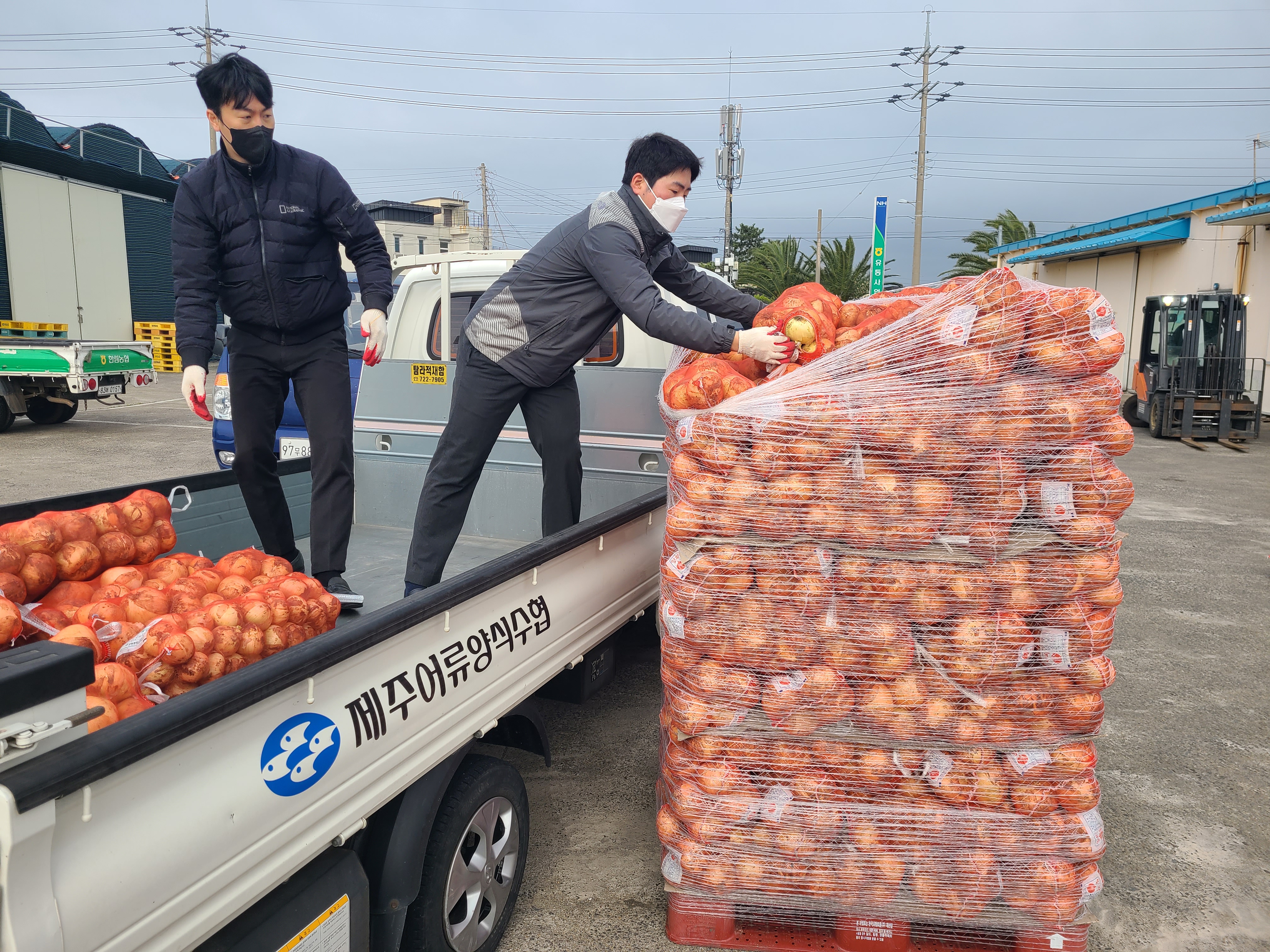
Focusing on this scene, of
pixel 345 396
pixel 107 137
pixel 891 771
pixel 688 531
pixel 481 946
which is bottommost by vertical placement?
pixel 481 946

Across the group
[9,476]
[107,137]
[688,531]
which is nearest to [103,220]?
[107,137]

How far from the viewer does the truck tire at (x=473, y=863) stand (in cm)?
206

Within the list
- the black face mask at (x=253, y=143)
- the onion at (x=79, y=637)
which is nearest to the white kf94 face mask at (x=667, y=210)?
the black face mask at (x=253, y=143)

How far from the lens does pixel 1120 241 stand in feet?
75.6

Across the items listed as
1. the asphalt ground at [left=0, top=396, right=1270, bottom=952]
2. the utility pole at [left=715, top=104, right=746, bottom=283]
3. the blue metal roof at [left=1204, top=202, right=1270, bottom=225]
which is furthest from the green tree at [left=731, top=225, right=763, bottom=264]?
the asphalt ground at [left=0, top=396, right=1270, bottom=952]

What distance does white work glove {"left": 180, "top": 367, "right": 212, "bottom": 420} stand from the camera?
10.1 feet

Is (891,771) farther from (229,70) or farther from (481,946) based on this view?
(229,70)

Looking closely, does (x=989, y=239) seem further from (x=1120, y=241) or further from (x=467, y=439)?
(x=467, y=439)

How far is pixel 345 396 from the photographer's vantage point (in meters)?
3.34

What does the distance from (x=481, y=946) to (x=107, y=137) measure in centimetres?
2246

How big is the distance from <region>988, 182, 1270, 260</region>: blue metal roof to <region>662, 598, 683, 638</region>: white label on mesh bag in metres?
21.6

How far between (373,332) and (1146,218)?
25697 millimetres

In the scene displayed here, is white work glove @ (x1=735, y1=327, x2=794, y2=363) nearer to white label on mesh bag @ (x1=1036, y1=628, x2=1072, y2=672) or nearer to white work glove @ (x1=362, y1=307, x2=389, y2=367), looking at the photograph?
white label on mesh bag @ (x1=1036, y1=628, x2=1072, y2=672)

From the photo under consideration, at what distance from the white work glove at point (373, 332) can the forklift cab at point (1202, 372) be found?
630 inches
